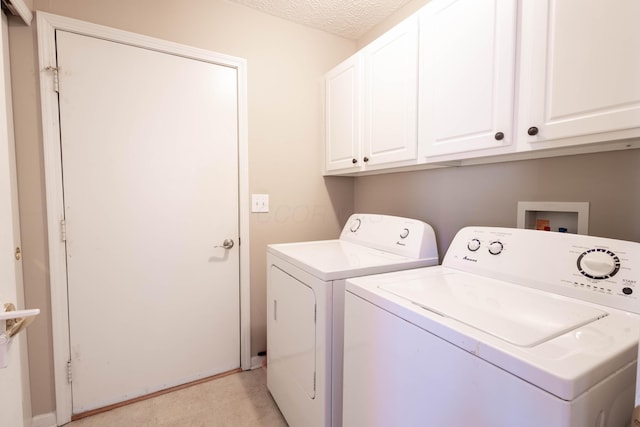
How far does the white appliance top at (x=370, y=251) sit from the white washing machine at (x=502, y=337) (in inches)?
5.5

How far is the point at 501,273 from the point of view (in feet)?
3.67

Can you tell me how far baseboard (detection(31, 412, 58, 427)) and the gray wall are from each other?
92.0 inches

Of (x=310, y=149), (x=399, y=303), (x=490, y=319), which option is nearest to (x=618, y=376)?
(x=490, y=319)

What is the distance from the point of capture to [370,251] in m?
1.72

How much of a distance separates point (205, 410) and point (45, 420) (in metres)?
0.82

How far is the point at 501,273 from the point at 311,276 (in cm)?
77

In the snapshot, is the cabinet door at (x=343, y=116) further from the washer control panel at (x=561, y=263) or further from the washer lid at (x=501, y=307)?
the washer lid at (x=501, y=307)

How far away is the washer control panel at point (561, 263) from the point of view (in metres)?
0.85

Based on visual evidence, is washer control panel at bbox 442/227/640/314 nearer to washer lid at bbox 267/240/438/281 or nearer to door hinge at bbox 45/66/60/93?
washer lid at bbox 267/240/438/281

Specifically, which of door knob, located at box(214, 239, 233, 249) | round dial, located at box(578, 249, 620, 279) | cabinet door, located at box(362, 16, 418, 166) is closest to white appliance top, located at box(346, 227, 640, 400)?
round dial, located at box(578, 249, 620, 279)

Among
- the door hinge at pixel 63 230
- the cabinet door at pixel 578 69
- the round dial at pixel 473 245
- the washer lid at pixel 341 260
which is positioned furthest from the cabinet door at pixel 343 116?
the door hinge at pixel 63 230

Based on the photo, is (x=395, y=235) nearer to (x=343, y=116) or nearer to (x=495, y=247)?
(x=495, y=247)

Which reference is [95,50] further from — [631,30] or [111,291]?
[631,30]

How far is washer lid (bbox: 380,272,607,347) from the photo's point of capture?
71 cm
